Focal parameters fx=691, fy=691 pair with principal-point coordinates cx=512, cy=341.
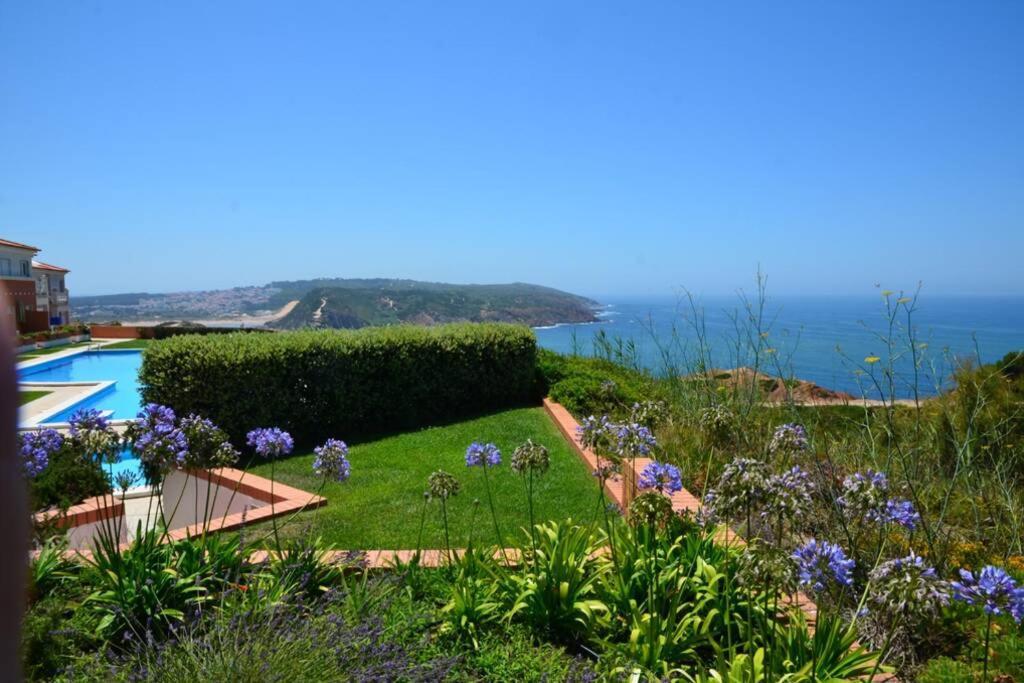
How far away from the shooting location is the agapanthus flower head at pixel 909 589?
2.50 metres

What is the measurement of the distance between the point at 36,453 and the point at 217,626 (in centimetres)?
174

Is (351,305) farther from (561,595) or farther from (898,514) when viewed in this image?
(898,514)

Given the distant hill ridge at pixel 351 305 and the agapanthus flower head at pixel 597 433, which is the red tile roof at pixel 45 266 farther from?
the agapanthus flower head at pixel 597 433

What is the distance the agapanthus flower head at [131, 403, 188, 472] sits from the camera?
4.11 meters

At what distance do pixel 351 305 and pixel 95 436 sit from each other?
3267 centimetres

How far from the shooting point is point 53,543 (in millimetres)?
4848

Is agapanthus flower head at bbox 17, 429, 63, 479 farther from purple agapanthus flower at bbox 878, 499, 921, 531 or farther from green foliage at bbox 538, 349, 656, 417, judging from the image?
green foliage at bbox 538, 349, 656, 417

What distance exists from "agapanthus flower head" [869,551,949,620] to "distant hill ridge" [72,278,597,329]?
10344mm

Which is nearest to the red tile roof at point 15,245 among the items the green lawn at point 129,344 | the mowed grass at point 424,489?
the green lawn at point 129,344

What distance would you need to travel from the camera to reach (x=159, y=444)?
163 inches

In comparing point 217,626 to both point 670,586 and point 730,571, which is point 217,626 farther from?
point 730,571

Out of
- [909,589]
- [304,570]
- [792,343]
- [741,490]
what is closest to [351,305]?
[792,343]

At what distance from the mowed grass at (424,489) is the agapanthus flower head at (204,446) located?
32.0 inches

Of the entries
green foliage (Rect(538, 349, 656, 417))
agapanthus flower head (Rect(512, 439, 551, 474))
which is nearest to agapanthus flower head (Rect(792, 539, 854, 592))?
agapanthus flower head (Rect(512, 439, 551, 474))
